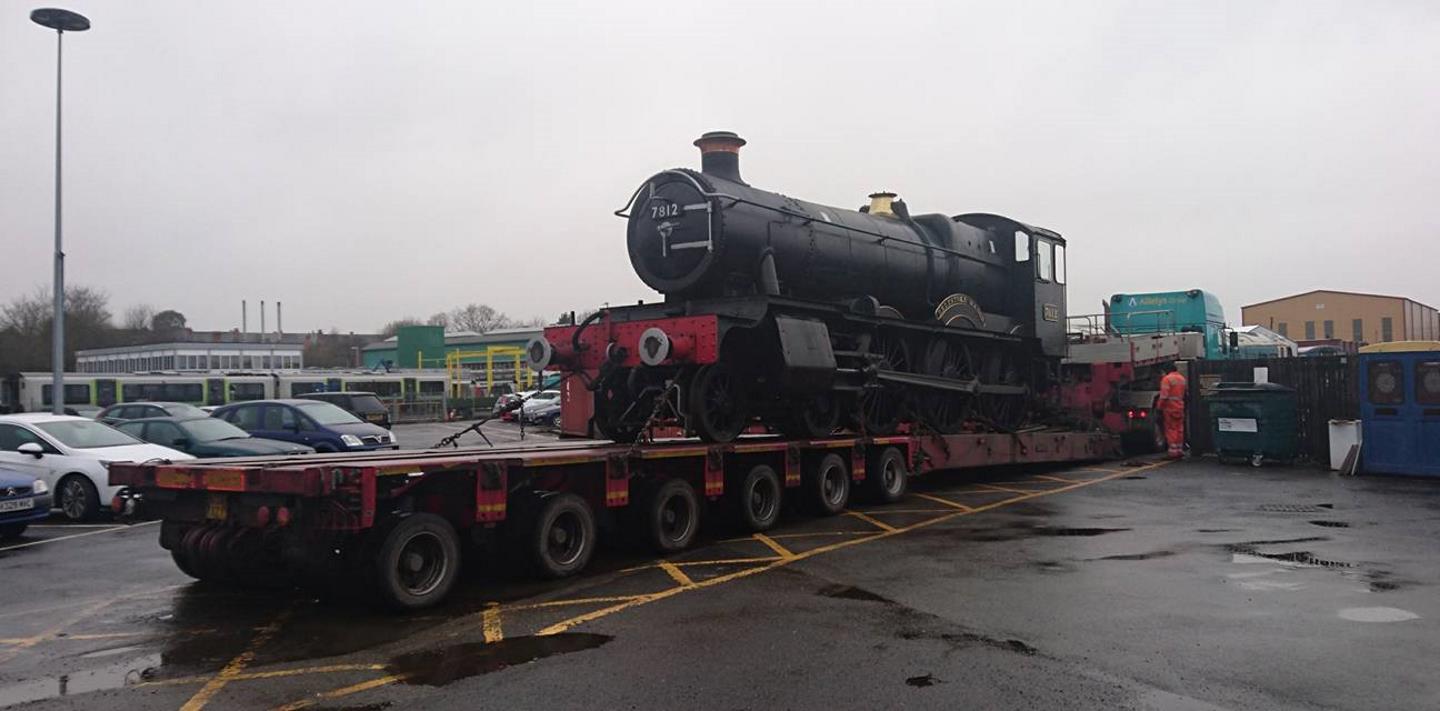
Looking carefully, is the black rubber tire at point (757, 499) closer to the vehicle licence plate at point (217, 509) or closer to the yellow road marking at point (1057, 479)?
the vehicle licence plate at point (217, 509)

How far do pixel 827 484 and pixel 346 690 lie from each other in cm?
736

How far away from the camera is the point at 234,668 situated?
19.3 feet

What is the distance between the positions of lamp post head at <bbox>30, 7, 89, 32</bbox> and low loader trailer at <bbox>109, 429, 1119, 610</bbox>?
12584mm

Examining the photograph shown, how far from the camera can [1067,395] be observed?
1988cm

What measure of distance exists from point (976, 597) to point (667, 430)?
17.8ft

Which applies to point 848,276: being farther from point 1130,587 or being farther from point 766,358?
point 1130,587

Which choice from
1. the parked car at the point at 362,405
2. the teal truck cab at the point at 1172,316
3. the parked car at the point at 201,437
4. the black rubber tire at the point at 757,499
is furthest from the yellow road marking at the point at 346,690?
the teal truck cab at the point at 1172,316

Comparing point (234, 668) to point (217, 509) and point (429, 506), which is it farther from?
point (429, 506)

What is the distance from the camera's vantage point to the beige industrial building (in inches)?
2034

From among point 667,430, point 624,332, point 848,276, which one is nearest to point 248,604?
point 624,332

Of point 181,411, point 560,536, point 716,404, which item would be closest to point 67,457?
point 181,411

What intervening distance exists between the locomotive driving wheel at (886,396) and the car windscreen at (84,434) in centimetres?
1022

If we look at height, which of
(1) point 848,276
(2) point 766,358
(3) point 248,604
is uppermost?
(1) point 848,276

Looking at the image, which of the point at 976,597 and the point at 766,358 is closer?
the point at 976,597
